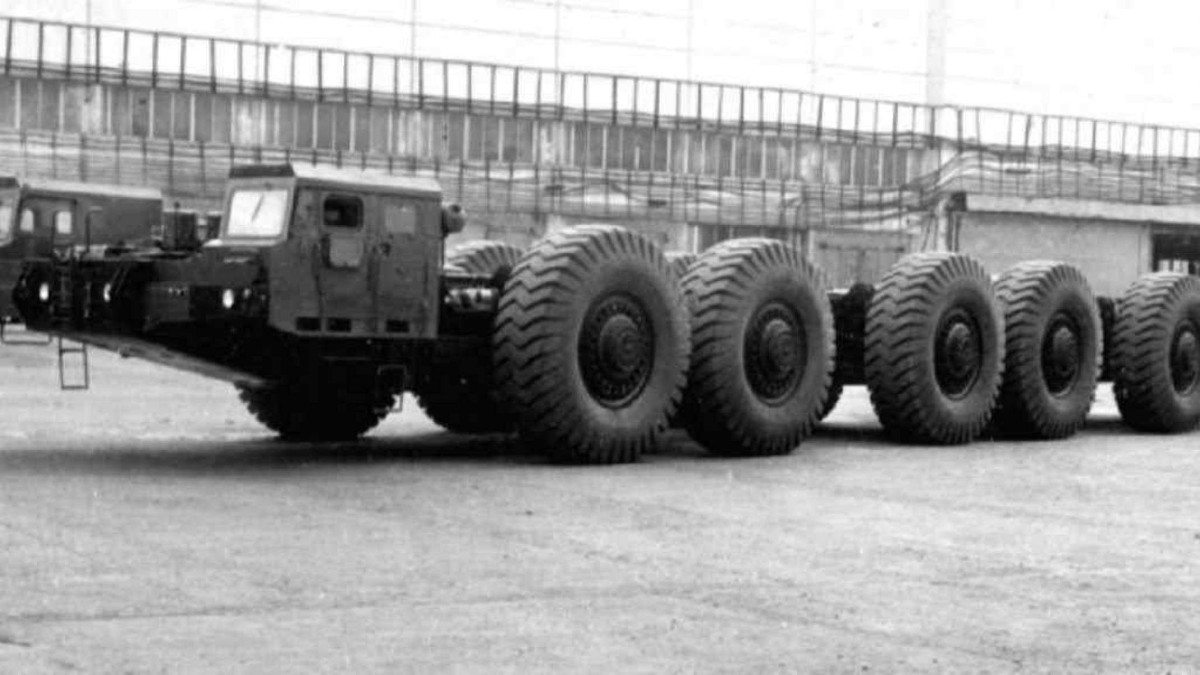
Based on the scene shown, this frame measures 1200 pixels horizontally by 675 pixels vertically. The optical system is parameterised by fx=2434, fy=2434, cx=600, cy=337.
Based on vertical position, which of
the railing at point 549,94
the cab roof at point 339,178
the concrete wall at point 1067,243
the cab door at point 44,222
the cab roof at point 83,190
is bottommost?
the concrete wall at point 1067,243

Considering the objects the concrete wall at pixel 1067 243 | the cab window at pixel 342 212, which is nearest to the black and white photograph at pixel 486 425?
the cab window at pixel 342 212

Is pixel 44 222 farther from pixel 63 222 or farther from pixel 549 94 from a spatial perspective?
pixel 549 94

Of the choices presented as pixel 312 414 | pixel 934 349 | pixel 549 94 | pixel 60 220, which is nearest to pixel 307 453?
pixel 312 414

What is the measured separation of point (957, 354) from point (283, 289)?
627 cm

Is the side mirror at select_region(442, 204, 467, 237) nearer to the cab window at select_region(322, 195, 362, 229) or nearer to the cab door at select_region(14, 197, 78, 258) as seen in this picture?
the cab window at select_region(322, 195, 362, 229)

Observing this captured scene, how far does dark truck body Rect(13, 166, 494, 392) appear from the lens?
14.6 meters

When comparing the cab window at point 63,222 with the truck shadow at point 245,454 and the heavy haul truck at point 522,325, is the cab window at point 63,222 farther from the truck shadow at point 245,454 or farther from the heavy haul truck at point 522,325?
the truck shadow at point 245,454

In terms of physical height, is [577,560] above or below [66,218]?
below

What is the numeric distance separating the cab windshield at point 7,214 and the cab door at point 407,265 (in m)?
2.87

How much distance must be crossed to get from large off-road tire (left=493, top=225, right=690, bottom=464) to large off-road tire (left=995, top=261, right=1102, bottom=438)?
14.3 feet

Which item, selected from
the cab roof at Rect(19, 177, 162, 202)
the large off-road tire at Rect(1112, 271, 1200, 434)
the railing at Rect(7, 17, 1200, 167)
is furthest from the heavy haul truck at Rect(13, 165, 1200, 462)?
the railing at Rect(7, 17, 1200, 167)

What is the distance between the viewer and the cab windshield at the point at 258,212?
14766 mm

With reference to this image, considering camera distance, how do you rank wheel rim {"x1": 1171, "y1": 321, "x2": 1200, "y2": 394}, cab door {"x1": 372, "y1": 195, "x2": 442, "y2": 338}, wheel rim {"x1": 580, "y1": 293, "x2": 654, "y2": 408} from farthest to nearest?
wheel rim {"x1": 1171, "y1": 321, "x2": 1200, "y2": 394}
wheel rim {"x1": 580, "y1": 293, "x2": 654, "y2": 408}
cab door {"x1": 372, "y1": 195, "x2": 442, "y2": 338}

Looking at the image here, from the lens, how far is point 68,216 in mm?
16484
